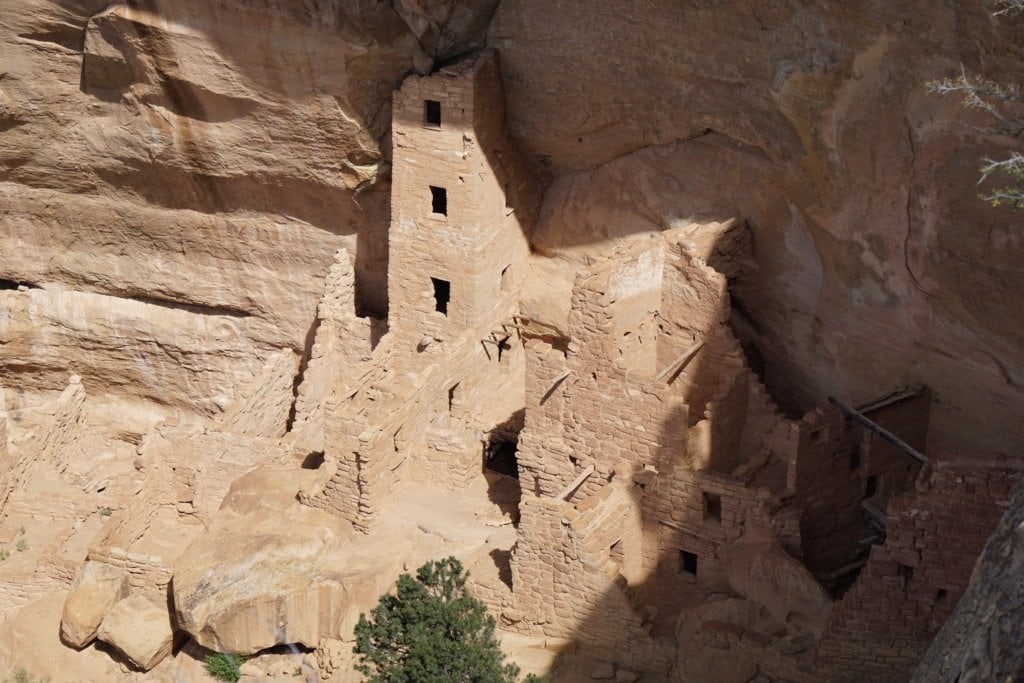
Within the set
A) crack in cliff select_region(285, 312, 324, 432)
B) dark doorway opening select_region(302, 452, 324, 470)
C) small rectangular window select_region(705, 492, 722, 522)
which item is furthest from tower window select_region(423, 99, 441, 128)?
small rectangular window select_region(705, 492, 722, 522)

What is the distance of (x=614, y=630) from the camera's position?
18.4m

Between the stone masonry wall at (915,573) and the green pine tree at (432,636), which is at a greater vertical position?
the stone masonry wall at (915,573)

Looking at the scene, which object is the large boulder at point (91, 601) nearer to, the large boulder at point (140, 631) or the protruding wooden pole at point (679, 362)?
the large boulder at point (140, 631)

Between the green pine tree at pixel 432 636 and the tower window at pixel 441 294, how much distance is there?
4.40m

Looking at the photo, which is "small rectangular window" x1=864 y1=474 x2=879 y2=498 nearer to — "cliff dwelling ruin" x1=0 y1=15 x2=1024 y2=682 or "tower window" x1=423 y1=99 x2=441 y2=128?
"cliff dwelling ruin" x1=0 y1=15 x2=1024 y2=682

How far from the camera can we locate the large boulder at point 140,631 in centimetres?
2011

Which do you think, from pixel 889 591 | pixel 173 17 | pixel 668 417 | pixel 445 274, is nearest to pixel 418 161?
pixel 445 274

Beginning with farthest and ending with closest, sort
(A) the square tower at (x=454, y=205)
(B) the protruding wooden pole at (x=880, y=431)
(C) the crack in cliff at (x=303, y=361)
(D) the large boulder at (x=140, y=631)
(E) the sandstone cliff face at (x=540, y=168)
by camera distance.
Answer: (C) the crack in cliff at (x=303, y=361) < (A) the square tower at (x=454, y=205) < (D) the large boulder at (x=140, y=631) < (B) the protruding wooden pole at (x=880, y=431) < (E) the sandstone cliff face at (x=540, y=168)

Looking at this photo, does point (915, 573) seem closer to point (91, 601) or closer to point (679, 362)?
point (679, 362)

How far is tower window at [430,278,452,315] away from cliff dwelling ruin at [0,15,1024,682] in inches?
2.4

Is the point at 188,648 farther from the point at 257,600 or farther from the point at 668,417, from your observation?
the point at 668,417

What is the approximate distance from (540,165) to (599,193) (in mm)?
1008

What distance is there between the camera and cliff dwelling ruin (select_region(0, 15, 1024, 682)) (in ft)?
58.4

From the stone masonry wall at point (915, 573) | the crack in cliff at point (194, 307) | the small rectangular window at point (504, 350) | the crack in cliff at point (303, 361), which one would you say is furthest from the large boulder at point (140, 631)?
the stone masonry wall at point (915, 573)
